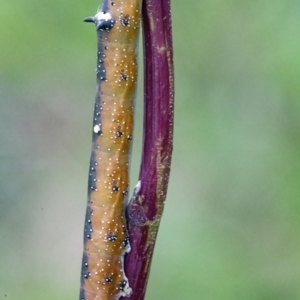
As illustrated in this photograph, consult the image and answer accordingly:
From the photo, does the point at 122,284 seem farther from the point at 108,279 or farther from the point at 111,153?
the point at 111,153

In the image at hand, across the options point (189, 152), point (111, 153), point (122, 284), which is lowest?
point (122, 284)

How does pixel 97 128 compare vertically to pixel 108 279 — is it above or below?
above

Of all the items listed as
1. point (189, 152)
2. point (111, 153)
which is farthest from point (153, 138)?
point (189, 152)

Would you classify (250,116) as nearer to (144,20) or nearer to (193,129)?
(193,129)

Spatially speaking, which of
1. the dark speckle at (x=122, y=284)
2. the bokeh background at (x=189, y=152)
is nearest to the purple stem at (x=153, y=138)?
the dark speckle at (x=122, y=284)

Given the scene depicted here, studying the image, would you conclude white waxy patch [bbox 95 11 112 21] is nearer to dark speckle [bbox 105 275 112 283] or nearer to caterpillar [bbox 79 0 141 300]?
caterpillar [bbox 79 0 141 300]
